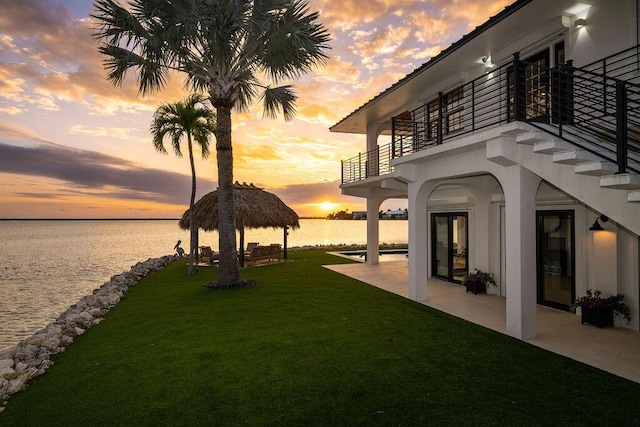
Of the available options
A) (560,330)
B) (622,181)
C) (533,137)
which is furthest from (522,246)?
(622,181)

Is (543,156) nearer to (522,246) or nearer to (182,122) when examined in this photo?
(522,246)

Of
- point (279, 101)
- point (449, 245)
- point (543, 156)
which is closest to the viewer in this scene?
point (543, 156)

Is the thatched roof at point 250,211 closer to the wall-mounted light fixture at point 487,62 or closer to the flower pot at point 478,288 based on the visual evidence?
the flower pot at point 478,288

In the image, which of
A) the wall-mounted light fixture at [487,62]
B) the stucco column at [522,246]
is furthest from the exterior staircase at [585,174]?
the wall-mounted light fixture at [487,62]

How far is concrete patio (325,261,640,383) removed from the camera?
18.2 ft

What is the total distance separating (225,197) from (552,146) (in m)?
10.1

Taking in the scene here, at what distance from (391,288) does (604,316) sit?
5770mm

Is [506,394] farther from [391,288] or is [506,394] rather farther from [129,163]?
[129,163]

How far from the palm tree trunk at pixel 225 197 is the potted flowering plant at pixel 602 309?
1029 centimetres

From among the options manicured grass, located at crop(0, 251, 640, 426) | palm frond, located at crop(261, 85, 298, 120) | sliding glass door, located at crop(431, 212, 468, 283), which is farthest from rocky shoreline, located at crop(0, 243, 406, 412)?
sliding glass door, located at crop(431, 212, 468, 283)

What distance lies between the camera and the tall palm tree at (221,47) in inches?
407

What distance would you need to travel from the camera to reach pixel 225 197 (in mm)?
12461

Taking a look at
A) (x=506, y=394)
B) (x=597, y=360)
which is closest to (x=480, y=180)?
(x=597, y=360)

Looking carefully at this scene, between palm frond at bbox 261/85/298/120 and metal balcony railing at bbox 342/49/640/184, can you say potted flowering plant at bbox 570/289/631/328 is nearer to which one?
metal balcony railing at bbox 342/49/640/184
